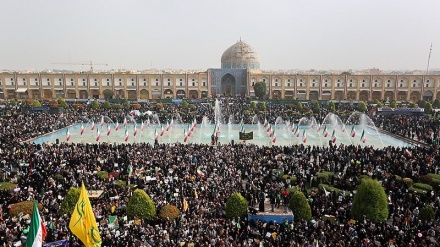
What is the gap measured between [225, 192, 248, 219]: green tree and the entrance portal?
51.0 metres

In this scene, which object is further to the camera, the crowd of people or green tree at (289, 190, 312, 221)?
green tree at (289, 190, 312, 221)

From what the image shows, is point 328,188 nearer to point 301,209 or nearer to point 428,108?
point 301,209

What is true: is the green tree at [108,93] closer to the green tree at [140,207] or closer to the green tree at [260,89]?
the green tree at [260,89]

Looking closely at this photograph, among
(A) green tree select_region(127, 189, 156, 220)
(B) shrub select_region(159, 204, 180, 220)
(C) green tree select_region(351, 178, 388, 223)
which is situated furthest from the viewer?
(B) shrub select_region(159, 204, 180, 220)

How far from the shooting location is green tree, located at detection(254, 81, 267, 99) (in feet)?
180

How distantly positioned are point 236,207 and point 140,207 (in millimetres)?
3076

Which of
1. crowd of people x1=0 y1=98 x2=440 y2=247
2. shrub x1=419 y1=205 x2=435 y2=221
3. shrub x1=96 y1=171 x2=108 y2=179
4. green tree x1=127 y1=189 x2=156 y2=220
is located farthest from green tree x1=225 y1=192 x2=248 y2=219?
shrub x1=96 y1=171 x2=108 y2=179

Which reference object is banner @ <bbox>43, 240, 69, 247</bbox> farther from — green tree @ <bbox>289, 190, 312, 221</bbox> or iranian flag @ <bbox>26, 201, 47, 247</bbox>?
green tree @ <bbox>289, 190, 312, 221</bbox>

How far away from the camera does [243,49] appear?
67.8 meters

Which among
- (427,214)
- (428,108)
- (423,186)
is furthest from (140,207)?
(428,108)

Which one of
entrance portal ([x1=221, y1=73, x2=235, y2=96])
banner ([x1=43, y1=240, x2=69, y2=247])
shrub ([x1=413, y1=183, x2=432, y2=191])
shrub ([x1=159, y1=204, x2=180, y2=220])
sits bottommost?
banner ([x1=43, y1=240, x2=69, y2=247])

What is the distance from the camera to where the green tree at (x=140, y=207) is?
11.4m

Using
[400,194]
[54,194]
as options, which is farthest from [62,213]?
[400,194]

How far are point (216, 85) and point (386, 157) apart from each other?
147 feet
